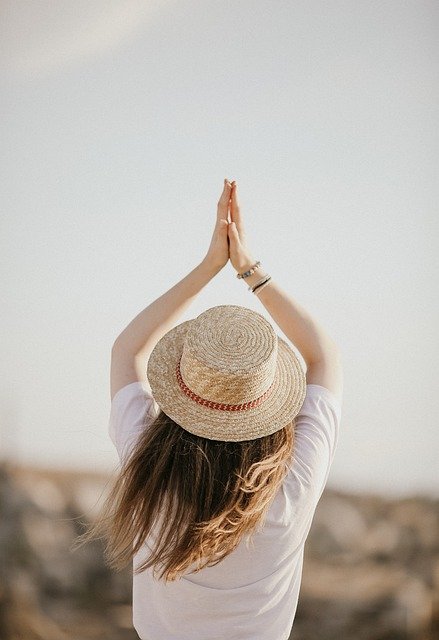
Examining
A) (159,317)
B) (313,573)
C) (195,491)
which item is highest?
(159,317)

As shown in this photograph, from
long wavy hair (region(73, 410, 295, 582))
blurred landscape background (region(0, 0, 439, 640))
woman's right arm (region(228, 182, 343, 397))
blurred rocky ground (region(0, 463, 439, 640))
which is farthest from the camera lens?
blurred rocky ground (region(0, 463, 439, 640))

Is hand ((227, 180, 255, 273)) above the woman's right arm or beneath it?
above

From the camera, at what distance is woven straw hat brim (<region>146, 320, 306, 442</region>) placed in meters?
0.73

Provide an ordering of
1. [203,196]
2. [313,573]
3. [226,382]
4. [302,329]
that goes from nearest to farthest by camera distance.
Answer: [226,382] < [302,329] < [203,196] < [313,573]

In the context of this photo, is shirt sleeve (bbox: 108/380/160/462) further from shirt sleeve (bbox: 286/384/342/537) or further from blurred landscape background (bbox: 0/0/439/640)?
blurred landscape background (bbox: 0/0/439/640)

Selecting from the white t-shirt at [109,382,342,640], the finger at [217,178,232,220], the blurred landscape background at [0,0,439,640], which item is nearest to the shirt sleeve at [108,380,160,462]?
the white t-shirt at [109,382,342,640]

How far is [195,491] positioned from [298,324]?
1.00 ft

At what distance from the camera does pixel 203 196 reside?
1773mm

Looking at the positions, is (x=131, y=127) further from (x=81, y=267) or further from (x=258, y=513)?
(x=258, y=513)

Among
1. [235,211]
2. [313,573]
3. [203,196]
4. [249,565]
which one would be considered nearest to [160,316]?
[235,211]

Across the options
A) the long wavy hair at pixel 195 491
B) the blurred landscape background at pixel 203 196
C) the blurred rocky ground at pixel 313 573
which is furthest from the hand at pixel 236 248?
the blurred rocky ground at pixel 313 573

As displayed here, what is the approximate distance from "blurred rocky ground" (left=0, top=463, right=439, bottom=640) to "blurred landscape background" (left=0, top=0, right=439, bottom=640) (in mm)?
19

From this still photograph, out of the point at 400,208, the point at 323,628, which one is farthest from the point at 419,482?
the point at 400,208

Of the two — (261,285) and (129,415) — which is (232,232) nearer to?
(261,285)
